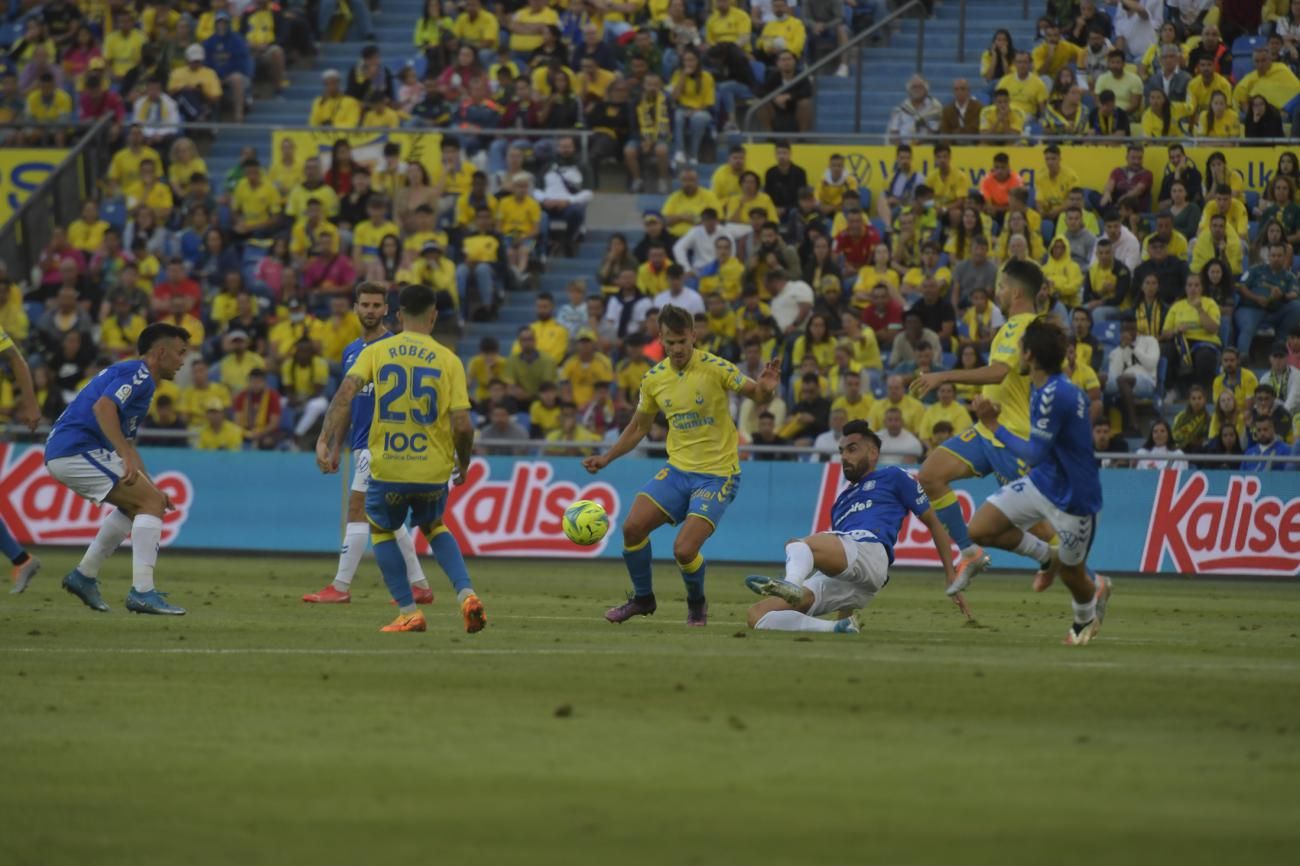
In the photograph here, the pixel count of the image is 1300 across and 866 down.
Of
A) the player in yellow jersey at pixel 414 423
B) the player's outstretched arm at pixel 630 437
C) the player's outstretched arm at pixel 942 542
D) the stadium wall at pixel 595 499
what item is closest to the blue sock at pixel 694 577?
the player's outstretched arm at pixel 630 437

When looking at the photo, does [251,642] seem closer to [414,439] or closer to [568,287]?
[414,439]

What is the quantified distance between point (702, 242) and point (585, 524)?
43.3 ft

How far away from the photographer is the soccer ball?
14922mm

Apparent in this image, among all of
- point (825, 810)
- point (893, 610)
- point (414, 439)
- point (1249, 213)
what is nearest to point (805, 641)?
point (414, 439)

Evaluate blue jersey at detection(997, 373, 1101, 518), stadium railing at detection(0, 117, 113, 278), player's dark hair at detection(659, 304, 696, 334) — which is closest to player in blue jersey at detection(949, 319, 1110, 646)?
blue jersey at detection(997, 373, 1101, 518)

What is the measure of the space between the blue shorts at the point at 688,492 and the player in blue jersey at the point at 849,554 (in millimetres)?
707

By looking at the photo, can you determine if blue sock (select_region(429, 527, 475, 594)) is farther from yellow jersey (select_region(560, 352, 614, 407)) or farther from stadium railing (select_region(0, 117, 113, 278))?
stadium railing (select_region(0, 117, 113, 278))

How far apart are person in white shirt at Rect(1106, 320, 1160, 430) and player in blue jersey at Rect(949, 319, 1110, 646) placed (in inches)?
487

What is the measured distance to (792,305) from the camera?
26.3 m

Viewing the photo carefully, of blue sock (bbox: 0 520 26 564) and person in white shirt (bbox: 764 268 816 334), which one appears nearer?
blue sock (bbox: 0 520 26 564)

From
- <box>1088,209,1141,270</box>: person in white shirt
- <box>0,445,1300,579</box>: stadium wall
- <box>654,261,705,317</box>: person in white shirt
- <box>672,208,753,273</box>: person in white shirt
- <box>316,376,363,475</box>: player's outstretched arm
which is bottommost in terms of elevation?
<box>0,445,1300,579</box>: stadium wall

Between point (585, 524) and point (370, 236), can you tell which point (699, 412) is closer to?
point (585, 524)

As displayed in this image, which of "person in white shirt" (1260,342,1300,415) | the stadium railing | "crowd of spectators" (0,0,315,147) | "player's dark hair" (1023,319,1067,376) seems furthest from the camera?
"crowd of spectators" (0,0,315,147)

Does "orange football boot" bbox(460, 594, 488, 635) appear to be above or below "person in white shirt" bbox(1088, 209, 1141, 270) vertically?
above
